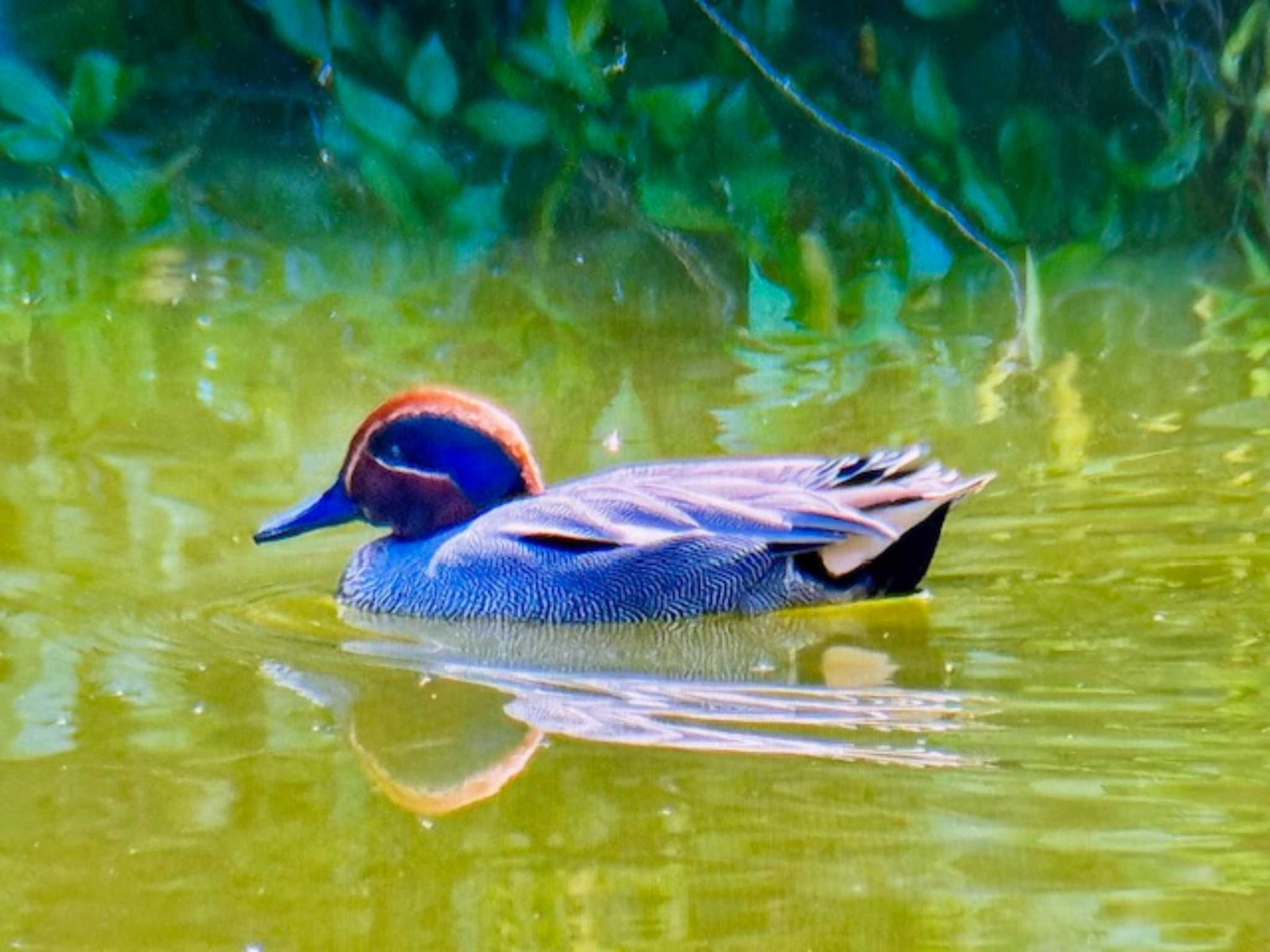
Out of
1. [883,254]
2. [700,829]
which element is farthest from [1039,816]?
[883,254]

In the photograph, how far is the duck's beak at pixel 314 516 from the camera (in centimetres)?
606

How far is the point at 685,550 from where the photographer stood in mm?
5754

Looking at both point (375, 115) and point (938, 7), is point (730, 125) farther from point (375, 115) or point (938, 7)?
point (375, 115)

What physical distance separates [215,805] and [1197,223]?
22.4ft

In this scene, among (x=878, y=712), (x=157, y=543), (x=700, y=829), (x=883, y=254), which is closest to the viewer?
(x=700, y=829)

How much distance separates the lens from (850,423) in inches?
292

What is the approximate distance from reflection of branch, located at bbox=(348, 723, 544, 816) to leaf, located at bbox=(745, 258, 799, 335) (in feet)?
14.9

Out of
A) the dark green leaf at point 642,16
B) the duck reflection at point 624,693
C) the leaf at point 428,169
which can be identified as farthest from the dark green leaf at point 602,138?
the duck reflection at point 624,693

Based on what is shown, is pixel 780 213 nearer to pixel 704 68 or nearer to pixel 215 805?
pixel 704 68

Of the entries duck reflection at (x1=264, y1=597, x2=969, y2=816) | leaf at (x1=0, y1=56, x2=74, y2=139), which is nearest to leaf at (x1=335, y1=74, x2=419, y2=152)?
leaf at (x1=0, y1=56, x2=74, y2=139)

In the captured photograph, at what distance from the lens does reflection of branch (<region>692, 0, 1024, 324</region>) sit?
31.2ft

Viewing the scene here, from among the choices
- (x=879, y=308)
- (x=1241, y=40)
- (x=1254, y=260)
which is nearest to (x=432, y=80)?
(x=879, y=308)

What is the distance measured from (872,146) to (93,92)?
3.51 metres

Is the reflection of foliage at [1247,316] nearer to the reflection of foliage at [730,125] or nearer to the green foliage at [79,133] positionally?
the reflection of foliage at [730,125]
